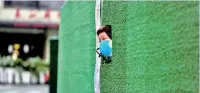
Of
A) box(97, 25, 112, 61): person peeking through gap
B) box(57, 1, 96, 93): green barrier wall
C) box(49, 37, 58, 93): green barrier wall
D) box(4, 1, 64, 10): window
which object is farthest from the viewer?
box(4, 1, 64, 10): window

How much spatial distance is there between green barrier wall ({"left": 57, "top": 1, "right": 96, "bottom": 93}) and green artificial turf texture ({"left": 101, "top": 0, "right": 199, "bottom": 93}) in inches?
20.3

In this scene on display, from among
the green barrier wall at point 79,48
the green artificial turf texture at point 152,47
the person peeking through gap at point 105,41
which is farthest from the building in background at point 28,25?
the green artificial turf texture at point 152,47

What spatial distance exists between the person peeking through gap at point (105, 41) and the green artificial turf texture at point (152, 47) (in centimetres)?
5

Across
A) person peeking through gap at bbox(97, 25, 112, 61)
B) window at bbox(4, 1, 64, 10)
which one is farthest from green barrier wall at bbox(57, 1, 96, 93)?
window at bbox(4, 1, 64, 10)

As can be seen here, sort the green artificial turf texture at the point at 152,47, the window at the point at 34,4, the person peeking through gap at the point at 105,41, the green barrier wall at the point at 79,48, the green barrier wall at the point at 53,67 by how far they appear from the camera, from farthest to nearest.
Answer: the window at the point at 34,4 → the green barrier wall at the point at 53,67 → the green barrier wall at the point at 79,48 → the person peeking through gap at the point at 105,41 → the green artificial turf texture at the point at 152,47

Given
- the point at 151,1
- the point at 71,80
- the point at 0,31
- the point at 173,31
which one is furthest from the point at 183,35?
the point at 0,31

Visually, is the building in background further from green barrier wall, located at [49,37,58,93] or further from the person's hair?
the person's hair

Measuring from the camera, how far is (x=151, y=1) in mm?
3086

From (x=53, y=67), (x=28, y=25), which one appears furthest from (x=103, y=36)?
(x=28, y=25)

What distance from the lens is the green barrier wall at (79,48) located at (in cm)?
459

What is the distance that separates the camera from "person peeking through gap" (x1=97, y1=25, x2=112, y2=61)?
3869mm

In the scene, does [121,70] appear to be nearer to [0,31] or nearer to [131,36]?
[131,36]

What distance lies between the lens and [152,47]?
3.04 m

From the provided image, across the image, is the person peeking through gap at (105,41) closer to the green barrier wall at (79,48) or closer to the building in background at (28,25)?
the green barrier wall at (79,48)
